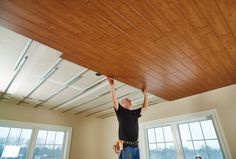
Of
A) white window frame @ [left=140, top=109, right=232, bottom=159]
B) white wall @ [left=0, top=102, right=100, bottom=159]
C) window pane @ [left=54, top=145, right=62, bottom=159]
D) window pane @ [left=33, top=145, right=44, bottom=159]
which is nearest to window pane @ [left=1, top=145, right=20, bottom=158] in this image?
window pane @ [left=33, top=145, right=44, bottom=159]

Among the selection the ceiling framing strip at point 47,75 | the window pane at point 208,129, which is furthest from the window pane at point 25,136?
the window pane at point 208,129

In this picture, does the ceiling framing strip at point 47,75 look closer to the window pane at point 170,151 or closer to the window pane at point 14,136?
the window pane at point 14,136

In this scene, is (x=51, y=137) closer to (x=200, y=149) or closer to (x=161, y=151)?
(x=161, y=151)

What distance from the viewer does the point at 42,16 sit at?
1.36 m

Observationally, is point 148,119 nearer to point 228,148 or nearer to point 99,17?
point 228,148

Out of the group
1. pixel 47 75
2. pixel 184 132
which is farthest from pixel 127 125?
pixel 184 132

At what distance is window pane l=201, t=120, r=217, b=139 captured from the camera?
282cm

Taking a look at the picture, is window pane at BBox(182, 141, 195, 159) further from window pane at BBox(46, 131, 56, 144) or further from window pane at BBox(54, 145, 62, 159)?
window pane at BBox(46, 131, 56, 144)

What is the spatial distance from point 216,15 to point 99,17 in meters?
1.10

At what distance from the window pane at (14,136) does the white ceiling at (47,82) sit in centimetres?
71

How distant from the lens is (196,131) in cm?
308

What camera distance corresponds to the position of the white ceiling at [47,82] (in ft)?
6.67

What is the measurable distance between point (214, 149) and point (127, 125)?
206cm

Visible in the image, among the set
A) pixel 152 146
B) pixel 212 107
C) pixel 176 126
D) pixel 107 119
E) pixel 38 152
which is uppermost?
pixel 107 119
